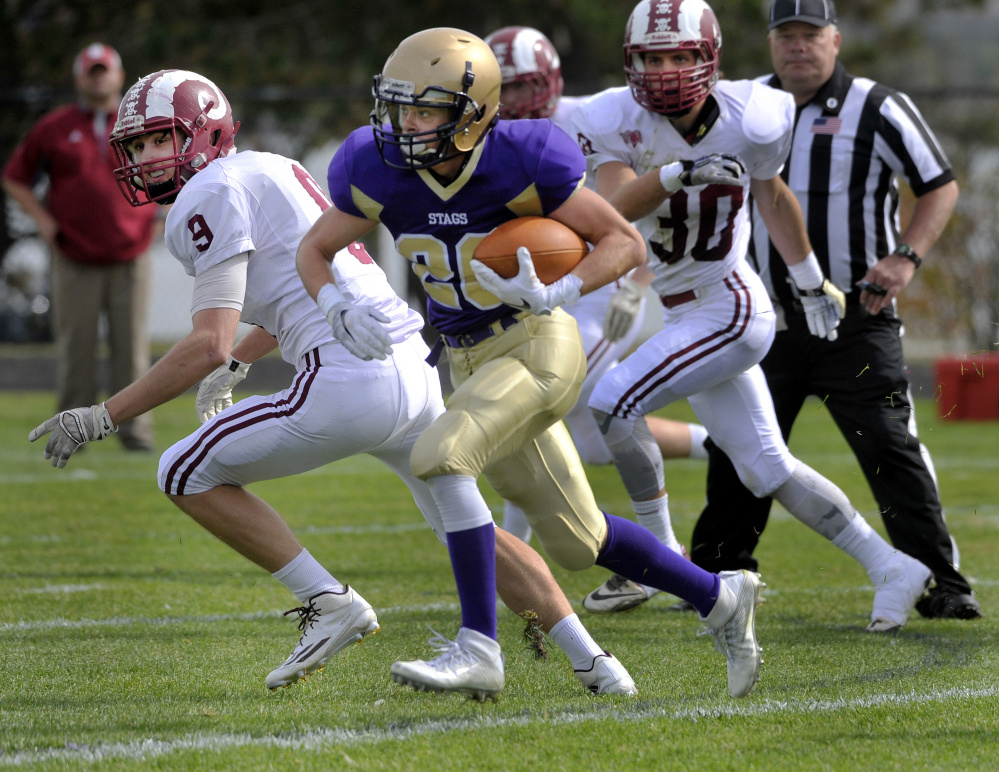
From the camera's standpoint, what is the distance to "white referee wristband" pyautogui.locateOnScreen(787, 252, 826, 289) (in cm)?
407

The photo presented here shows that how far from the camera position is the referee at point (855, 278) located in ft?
13.9

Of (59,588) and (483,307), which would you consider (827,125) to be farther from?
(59,588)

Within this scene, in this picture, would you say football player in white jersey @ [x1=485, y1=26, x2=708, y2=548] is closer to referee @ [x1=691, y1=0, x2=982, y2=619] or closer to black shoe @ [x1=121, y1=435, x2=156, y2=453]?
referee @ [x1=691, y1=0, x2=982, y2=619]

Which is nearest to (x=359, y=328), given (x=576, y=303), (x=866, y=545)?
(x=866, y=545)

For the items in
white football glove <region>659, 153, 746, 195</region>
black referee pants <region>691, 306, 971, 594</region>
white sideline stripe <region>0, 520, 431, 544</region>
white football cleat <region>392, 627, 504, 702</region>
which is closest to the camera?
white football cleat <region>392, 627, 504, 702</region>

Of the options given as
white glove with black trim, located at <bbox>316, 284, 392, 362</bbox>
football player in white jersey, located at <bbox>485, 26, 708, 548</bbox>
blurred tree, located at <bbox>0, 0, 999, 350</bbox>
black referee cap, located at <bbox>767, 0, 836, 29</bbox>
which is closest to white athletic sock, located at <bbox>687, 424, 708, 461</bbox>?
football player in white jersey, located at <bbox>485, 26, 708, 548</bbox>

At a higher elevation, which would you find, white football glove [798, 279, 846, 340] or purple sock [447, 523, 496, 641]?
white football glove [798, 279, 846, 340]

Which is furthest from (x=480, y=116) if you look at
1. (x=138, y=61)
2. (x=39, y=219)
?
(x=138, y=61)

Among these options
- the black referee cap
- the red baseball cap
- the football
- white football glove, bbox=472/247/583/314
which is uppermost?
the red baseball cap

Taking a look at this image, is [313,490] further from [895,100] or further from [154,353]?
[154,353]

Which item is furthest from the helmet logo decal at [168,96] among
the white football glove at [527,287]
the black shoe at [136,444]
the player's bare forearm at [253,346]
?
the black shoe at [136,444]

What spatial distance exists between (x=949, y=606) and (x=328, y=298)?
2.21 meters

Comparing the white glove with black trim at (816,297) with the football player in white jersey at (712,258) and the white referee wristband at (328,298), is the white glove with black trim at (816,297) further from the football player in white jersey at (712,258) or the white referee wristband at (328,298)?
the white referee wristband at (328,298)

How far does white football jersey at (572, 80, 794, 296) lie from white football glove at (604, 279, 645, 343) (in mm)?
188
